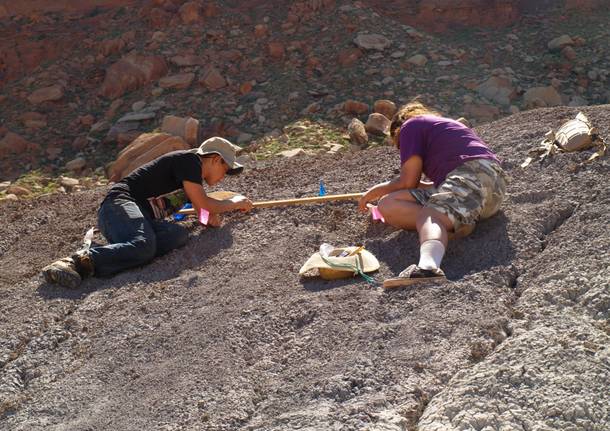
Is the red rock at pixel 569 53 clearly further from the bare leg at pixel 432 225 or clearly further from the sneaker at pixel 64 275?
the sneaker at pixel 64 275

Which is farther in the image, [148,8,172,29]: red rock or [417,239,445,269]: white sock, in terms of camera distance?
[148,8,172,29]: red rock

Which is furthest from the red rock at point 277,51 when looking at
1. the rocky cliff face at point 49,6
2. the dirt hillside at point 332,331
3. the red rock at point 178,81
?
the dirt hillside at point 332,331

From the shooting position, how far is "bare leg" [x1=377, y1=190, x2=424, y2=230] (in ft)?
16.1

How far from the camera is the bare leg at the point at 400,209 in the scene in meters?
4.92

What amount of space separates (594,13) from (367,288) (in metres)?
8.25

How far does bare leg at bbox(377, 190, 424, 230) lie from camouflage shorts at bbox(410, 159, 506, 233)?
0.19 feet

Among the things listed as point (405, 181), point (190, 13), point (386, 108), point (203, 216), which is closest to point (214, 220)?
point (203, 216)

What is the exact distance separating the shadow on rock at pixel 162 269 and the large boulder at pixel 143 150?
111 inches

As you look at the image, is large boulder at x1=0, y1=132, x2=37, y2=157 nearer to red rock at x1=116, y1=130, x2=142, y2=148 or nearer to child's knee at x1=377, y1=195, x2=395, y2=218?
red rock at x1=116, y1=130, x2=142, y2=148

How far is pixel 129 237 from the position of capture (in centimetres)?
540

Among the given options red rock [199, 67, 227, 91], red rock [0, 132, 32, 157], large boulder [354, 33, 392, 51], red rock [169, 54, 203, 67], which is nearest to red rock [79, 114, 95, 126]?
red rock [0, 132, 32, 157]

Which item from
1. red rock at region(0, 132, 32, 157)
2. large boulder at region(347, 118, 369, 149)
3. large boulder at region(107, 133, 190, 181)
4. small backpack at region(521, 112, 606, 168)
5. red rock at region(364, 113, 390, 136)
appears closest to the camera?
small backpack at region(521, 112, 606, 168)

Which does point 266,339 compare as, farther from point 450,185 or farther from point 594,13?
point 594,13

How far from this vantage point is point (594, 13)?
11.3 metres
